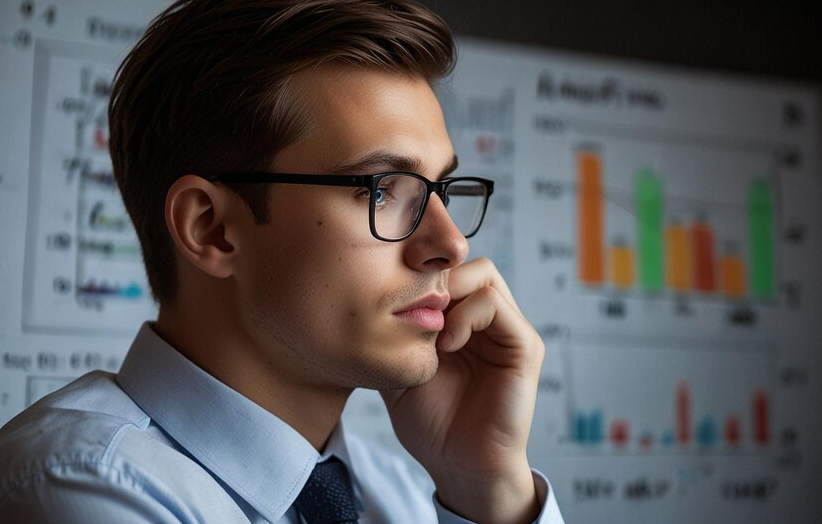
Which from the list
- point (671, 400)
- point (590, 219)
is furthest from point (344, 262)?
point (671, 400)

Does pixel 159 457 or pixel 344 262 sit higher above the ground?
pixel 344 262

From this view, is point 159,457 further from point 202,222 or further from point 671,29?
point 671,29

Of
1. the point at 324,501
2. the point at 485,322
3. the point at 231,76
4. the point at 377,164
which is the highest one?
the point at 231,76

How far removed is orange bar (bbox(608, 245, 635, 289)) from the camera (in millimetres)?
2387

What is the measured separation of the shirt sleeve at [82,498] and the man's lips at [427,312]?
39 cm

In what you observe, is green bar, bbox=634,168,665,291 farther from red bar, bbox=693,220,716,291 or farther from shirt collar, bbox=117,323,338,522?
shirt collar, bbox=117,323,338,522

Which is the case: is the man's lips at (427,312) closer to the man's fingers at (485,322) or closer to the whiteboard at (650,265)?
the man's fingers at (485,322)

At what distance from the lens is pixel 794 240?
2.58 metres

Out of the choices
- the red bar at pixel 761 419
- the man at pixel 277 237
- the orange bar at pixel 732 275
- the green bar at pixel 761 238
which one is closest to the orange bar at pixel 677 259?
the orange bar at pixel 732 275

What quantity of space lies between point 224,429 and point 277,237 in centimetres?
26

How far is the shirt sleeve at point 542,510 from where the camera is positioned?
1329 mm

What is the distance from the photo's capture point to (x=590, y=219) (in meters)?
2.37

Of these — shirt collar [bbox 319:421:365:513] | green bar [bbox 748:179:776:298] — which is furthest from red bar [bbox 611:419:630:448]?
shirt collar [bbox 319:421:365:513]

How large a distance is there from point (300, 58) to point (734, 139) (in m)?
1.74
